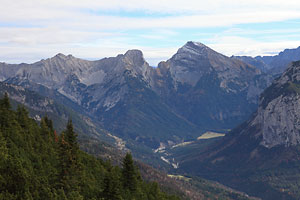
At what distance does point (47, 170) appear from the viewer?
111 meters

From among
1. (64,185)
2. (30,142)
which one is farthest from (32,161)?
(64,185)

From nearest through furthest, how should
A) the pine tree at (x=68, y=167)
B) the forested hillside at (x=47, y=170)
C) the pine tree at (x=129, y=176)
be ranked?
the forested hillside at (x=47, y=170) → the pine tree at (x=68, y=167) → the pine tree at (x=129, y=176)

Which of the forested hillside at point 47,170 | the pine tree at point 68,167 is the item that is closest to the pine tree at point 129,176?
the forested hillside at point 47,170

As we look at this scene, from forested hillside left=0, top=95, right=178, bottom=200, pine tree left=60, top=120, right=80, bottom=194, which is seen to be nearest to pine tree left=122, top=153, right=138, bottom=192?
forested hillside left=0, top=95, right=178, bottom=200

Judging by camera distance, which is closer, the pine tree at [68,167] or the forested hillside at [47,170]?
the forested hillside at [47,170]

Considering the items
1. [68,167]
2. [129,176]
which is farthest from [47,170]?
[129,176]

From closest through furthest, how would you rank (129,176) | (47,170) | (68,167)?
(68,167) → (47,170) → (129,176)

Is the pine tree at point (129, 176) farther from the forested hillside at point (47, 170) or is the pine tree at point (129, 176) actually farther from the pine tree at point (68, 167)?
the pine tree at point (68, 167)

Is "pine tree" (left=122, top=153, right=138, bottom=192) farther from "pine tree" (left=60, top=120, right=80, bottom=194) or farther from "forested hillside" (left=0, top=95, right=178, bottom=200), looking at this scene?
"pine tree" (left=60, top=120, right=80, bottom=194)

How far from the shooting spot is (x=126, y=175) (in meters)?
132

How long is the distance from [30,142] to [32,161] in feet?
33.2

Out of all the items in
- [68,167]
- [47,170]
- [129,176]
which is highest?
[68,167]

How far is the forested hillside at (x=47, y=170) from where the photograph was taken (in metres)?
85.0

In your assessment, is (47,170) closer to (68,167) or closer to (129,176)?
(68,167)
